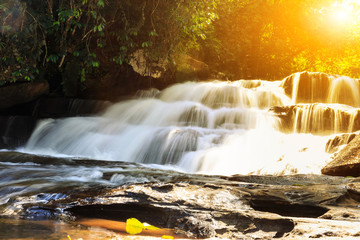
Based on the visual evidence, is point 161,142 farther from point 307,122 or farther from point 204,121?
point 307,122

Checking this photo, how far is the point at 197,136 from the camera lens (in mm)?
8117

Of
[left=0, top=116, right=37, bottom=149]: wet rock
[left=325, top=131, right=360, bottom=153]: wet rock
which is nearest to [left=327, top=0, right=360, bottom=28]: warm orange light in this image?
[left=325, top=131, right=360, bottom=153]: wet rock

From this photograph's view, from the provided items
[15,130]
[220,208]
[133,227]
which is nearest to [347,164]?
[220,208]

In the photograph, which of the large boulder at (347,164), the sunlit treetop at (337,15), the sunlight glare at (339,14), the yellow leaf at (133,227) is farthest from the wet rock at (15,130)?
the sunlight glare at (339,14)

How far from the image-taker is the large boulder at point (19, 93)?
11.6 metres

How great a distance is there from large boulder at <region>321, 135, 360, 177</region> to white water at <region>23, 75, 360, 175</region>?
0.43 m

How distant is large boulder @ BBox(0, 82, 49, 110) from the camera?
1160cm

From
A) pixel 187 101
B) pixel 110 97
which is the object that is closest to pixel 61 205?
pixel 187 101

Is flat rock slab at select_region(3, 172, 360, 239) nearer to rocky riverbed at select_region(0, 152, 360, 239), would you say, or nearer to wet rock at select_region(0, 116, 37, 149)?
rocky riverbed at select_region(0, 152, 360, 239)

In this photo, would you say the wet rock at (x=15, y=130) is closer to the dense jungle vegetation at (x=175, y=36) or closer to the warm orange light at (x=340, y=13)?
the dense jungle vegetation at (x=175, y=36)

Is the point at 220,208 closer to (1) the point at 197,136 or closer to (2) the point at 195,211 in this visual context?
(2) the point at 195,211

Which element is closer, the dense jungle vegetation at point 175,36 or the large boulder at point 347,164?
the large boulder at point 347,164

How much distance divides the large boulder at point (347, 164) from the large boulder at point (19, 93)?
9.62 m

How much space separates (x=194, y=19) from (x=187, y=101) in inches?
126
